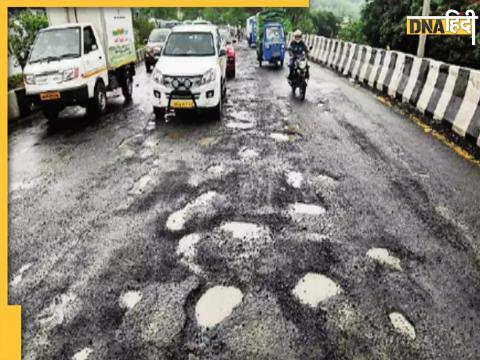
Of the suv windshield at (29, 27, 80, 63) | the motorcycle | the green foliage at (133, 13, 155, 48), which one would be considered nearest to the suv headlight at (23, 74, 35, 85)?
the suv windshield at (29, 27, 80, 63)

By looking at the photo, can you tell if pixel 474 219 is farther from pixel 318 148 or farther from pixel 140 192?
pixel 140 192

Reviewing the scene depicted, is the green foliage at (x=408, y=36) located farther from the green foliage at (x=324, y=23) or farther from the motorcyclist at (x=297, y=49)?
the green foliage at (x=324, y=23)

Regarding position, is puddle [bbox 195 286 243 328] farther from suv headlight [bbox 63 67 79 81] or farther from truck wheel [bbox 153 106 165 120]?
suv headlight [bbox 63 67 79 81]

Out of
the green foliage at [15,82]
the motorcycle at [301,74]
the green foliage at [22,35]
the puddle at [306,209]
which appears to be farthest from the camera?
the green foliage at [22,35]

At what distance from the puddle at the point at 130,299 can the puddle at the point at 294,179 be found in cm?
293

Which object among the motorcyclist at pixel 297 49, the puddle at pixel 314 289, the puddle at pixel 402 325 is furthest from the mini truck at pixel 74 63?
the puddle at pixel 402 325

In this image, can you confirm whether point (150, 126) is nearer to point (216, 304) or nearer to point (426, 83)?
point (426, 83)

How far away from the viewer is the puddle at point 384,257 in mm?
4074

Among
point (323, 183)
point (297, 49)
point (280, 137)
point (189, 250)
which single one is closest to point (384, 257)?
point (189, 250)

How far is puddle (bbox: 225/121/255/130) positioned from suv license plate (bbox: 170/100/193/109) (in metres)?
0.93

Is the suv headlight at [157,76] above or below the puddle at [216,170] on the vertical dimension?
above

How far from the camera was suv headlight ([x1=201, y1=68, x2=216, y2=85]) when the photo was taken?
9695 millimetres

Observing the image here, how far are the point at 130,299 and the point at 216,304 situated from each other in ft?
2.40

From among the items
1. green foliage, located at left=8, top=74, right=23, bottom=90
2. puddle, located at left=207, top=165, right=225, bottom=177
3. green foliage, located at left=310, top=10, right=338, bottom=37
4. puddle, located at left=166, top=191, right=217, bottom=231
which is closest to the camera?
puddle, located at left=166, top=191, right=217, bottom=231
